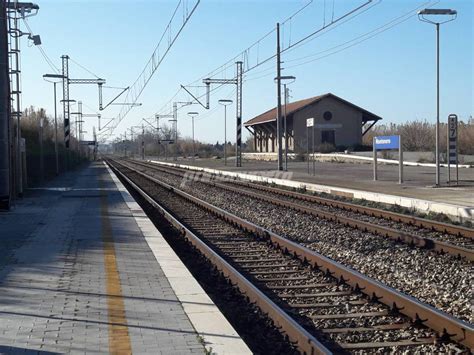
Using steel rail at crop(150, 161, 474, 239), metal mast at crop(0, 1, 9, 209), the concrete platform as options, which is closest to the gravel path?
steel rail at crop(150, 161, 474, 239)

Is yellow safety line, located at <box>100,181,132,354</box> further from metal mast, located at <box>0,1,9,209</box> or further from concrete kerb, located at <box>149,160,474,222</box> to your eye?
concrete kerb, located at <box>149,160,474,222</box>

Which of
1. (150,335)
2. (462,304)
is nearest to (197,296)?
(150,335)

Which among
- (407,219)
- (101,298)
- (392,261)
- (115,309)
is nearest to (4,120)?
(407,219)

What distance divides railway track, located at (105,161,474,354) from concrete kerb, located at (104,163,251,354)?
0.69 metres

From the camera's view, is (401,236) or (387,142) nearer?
(401,236)

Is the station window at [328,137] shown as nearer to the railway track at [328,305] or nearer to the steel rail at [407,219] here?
the steel rail at [407,219]

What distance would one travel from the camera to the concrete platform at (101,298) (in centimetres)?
593

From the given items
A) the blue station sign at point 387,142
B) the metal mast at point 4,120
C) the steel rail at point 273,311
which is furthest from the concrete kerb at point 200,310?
the blue station sign at point 387,142

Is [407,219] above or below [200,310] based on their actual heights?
above

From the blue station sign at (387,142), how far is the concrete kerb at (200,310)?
61.2 ft

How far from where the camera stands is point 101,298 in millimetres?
7742

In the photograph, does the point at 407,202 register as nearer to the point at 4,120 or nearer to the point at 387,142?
the point at 387,142

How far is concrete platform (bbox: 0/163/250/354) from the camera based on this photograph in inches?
234

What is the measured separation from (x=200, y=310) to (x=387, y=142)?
23.8 meters
